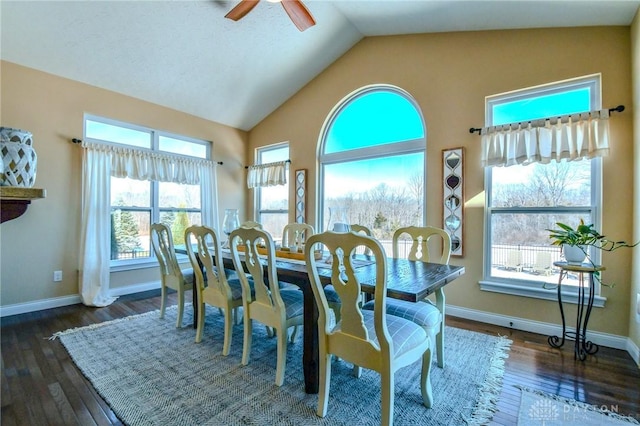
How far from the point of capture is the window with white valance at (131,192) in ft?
12.3

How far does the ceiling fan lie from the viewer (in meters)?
2.43

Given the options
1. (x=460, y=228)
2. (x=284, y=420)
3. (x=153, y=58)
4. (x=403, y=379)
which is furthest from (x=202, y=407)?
(x=153, y=58)

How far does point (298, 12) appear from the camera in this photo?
2.57 meters

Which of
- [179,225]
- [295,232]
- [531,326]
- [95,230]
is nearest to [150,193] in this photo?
[179,225]

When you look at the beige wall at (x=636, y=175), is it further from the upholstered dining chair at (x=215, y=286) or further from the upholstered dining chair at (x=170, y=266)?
the upholstered dining chair at (x=170, y=266)

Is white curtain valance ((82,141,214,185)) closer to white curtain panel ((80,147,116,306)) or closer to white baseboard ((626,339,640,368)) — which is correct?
white curtain panel ((80,147,116,306))

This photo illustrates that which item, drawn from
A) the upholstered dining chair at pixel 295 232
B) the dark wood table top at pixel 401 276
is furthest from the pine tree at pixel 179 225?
the dark wood table top at pixel 401 276

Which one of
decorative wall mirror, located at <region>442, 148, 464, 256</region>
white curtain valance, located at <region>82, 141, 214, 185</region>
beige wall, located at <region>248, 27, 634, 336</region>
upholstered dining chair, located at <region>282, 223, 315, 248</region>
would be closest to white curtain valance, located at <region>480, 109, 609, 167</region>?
beige wall, located at <region>248, 27, 634, 336</region>

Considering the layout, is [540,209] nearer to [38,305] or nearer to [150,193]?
[150,193]

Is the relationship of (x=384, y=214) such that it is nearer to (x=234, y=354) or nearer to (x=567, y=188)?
(x=567, y=188)

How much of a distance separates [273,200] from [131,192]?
2.18m

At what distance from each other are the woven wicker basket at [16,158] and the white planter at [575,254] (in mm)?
3865

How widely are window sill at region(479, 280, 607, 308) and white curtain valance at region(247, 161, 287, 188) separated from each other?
3.28 meters

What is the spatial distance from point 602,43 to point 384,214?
265 cm
